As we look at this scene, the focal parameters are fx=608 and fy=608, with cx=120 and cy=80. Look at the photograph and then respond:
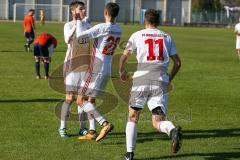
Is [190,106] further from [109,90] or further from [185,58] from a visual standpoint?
[185,58]

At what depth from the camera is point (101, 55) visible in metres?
9.56

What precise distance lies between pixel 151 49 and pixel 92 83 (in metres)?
1.75

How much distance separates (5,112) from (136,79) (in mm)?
4762

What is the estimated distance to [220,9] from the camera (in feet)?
350

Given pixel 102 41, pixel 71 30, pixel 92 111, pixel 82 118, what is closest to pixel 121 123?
pixel 82 118

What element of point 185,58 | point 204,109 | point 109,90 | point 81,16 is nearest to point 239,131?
point 204,109

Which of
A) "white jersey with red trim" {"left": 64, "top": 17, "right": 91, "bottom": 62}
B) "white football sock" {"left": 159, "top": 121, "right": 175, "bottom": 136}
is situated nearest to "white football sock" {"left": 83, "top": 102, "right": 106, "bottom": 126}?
"white jersey with red trim" {"left": 64, "top": 17, "right": 91, "bottom": 62}

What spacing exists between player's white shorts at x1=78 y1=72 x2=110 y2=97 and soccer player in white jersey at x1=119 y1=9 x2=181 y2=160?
1.23 m

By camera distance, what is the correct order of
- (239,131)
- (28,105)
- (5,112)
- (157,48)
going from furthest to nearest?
(28,105)
(5,112)
(239,131)
(157,48)

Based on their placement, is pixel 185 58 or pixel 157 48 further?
pixel 185 58

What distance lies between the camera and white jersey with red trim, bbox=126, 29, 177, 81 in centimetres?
828

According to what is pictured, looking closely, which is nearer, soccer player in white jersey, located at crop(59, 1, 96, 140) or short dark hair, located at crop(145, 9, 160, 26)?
short dark hair, located at crop(145, 9, 160, 26)

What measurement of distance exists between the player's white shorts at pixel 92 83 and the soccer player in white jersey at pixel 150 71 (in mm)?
1229

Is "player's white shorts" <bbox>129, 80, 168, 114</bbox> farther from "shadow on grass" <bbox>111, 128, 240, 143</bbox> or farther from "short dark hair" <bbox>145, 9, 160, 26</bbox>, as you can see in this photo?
"shadow on grass" <bbox>111, 128, 240, 143</bbox>
